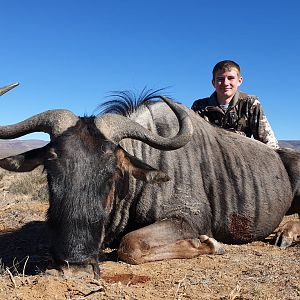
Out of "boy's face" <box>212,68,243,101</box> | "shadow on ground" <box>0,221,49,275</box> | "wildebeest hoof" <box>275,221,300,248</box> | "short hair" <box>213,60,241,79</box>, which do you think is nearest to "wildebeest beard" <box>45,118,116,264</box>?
"shadow on ground" <box>0,221,49,275</box>

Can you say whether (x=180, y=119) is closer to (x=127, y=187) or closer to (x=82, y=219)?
(x=127, y=187)

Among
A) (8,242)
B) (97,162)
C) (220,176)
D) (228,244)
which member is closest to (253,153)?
(220,176)

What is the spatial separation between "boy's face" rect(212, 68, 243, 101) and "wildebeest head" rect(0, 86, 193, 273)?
8.53ft

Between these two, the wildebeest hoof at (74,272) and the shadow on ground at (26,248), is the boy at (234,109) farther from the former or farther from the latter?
the wildebeest hoof at (74,272)

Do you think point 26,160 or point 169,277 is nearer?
point 169,277

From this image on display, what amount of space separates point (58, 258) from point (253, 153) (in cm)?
341

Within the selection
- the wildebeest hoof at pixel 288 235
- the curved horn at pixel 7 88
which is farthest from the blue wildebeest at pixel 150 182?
the curved horn at pixel 7 88

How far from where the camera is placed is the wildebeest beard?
3.97m

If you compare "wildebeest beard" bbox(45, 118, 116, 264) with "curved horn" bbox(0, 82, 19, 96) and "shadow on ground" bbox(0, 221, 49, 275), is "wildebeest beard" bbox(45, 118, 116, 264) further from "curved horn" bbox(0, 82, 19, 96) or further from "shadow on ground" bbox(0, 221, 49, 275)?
"curved horn" bbox(0, 82, 19, 96)

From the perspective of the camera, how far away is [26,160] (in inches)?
189

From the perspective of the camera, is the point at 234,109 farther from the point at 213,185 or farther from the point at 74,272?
the point at 74,272

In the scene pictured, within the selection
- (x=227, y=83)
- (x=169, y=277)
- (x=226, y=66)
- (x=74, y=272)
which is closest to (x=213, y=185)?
(x=169, y=277)

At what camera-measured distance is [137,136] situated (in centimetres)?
488

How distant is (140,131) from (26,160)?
45.0 inches
